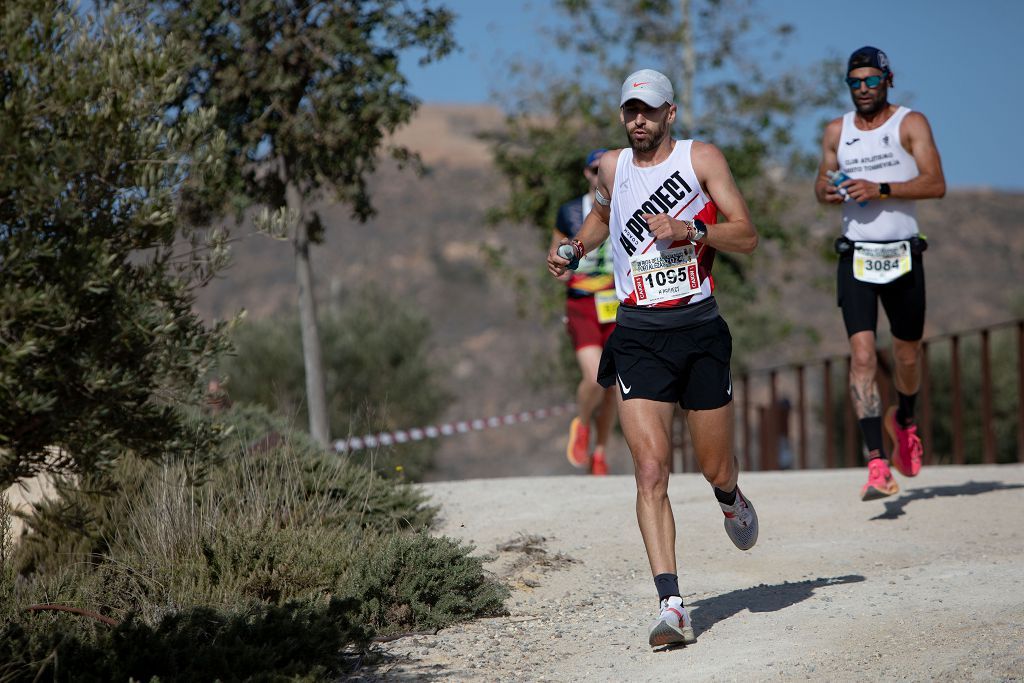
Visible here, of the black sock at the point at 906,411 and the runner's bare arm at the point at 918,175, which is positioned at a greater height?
the runner's bare arm at the point at 918,175

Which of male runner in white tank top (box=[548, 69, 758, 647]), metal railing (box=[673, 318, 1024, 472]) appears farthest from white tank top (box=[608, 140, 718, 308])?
metal railing (box=[673, 318, 1024, 472])

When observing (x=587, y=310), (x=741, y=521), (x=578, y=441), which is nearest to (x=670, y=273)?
(x=741, y=521)

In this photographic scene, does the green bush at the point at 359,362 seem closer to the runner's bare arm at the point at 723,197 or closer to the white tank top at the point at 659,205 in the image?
the white tank top at the point at 659,205

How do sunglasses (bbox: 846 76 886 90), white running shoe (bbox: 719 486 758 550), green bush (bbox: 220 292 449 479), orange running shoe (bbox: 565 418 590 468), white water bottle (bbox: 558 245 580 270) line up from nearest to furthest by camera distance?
white water bottle (bbox: 558 245 580 270), white running shoe (bbox: 719 486 758 550), sunglasses (bbox: 846 76 886 90), orange running shoe (bbox: 565 418 590 468), green bush (bbox: 220 292 449 479)

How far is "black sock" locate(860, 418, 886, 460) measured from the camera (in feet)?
24.2

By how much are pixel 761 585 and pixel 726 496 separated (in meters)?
0.82

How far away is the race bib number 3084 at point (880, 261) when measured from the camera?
7328 millimetres

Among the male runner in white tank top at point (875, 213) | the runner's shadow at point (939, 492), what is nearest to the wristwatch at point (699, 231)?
the male runner in white tank top at point (875, 213)

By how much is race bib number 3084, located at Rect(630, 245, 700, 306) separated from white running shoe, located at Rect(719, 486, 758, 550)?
0.97 m

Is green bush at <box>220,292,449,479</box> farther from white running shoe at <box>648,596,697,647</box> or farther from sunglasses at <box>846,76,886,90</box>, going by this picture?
white running shoe at <box>648,596,697,647</box>

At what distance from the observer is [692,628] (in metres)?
5.29

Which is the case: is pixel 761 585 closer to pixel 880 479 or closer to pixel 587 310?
pixel 880 479

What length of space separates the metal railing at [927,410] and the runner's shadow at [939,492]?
269cm

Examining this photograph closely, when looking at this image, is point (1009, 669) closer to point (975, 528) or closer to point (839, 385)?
point (975, 528)
